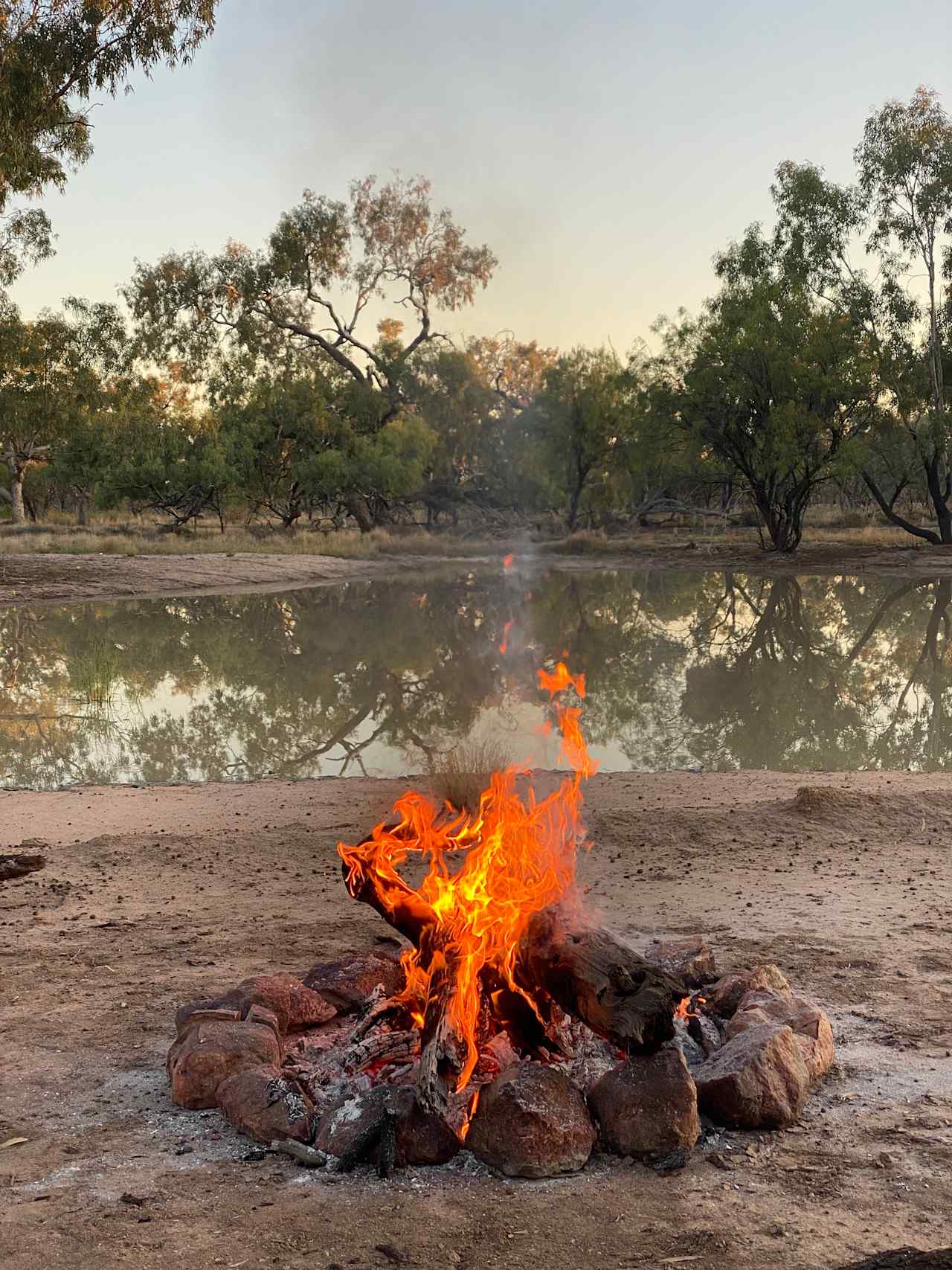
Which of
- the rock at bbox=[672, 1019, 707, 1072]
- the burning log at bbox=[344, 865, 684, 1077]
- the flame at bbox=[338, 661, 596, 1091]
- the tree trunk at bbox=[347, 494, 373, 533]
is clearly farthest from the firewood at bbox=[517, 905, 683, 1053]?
the tree trunk at bbox=[347, 494, 373, 533]

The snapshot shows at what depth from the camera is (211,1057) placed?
4.23m

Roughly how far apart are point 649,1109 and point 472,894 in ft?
3.67

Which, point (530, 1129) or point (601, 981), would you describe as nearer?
point (530, 1129)

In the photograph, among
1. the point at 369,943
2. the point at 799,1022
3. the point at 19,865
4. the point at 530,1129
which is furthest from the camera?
the point at 19,865

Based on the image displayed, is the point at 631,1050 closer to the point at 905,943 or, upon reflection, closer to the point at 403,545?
the point at 905,943

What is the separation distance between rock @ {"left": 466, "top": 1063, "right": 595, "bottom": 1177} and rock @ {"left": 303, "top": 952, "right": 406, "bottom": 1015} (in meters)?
1.24

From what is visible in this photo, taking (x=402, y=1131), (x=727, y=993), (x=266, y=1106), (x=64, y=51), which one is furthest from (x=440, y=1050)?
(x=64, y=51)

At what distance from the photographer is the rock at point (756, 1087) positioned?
3936 mm

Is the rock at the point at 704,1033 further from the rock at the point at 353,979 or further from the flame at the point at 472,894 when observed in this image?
the rock at the point at 353,979

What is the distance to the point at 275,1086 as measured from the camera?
4.07 m

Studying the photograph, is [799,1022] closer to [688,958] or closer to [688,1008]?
[688,1008]

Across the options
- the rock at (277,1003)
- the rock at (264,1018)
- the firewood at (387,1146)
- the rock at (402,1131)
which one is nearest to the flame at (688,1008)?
the rock at (402,1131)

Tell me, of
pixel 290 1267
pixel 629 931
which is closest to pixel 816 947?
pixel 629 931

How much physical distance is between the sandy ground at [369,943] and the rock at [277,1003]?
0.28 m
